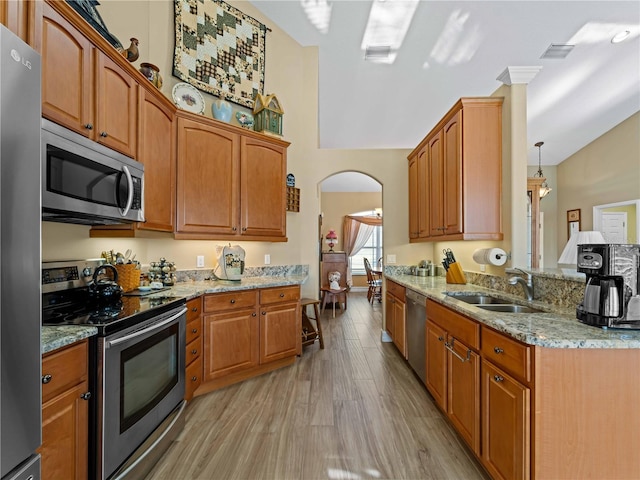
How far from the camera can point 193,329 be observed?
231cm

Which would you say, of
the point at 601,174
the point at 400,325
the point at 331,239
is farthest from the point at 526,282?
the point at 331,239

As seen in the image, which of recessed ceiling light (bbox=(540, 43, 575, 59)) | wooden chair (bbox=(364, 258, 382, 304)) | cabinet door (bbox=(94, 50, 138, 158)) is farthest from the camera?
wooden chair (bbox=(364, 258, 382, 304))

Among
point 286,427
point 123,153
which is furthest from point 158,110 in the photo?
point 286,427

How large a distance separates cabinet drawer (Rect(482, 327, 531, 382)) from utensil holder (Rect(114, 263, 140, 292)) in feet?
7.71

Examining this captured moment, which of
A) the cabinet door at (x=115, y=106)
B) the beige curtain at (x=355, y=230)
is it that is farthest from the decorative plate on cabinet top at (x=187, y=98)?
the beige curtain at (x=355, y=230)

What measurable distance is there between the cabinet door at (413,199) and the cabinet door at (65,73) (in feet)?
10.2

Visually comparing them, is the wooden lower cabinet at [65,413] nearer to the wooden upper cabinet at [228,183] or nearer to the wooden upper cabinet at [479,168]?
the wooden upper cabinet at [228,183]

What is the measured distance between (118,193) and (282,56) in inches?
114

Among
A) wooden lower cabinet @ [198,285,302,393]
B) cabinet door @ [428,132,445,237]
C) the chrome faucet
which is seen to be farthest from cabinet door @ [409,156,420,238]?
wooden lower cabinet @ [198,285,302,393]

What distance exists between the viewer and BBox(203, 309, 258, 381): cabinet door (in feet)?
8.16

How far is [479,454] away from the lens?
1.59m

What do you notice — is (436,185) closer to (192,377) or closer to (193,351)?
(193,351)

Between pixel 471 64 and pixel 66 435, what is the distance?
4962mm

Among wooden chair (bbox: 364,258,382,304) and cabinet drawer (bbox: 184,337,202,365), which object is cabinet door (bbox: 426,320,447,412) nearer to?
cabinet drawer (bbox: 184,337,202,365)
